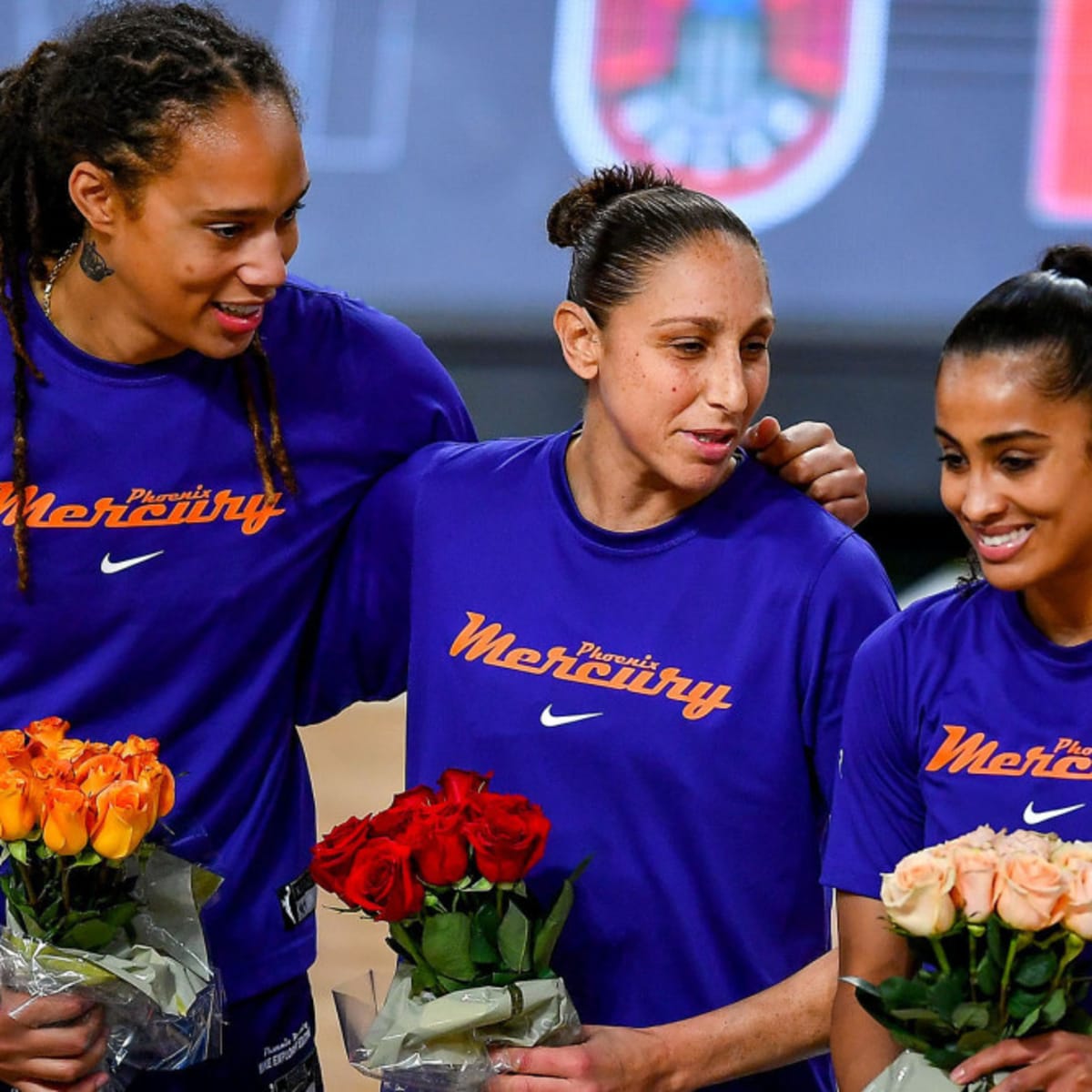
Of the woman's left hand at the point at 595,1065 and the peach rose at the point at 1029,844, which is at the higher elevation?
the peach rose at the point at 1029,844

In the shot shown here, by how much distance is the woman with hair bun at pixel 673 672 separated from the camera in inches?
80.5

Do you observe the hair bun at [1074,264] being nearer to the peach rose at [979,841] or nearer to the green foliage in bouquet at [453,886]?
the peach rose at [979,841]

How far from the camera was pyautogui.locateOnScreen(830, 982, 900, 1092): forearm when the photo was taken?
1.88m

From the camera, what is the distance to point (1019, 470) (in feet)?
6.08

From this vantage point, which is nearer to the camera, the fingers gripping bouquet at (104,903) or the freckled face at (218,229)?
the fingers gripping bouquet at (104,903)

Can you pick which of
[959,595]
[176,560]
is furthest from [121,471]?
[959,595]

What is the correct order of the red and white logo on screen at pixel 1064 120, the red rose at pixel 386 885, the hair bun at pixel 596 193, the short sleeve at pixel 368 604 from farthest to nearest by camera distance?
the red and white logo on screen at pixel 1064 120 → the short sleeve at pixel 368 604 → the hair bun at pixel 596 193 → the red rose at pixel 386 885

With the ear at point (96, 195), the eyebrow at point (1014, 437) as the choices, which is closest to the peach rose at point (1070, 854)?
the eyebrow at point (1014, 437)

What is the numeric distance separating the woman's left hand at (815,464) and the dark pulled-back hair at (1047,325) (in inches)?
9.9

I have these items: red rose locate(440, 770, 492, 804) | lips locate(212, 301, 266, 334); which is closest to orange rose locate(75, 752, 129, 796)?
red rose locate(440, 770, 492, 804)

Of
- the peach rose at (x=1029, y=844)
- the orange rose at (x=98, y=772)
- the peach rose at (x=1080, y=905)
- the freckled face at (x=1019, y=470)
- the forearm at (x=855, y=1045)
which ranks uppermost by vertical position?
the freckled face at (x=1019, y=470)

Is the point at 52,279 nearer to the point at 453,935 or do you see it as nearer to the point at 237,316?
the point at 237,316

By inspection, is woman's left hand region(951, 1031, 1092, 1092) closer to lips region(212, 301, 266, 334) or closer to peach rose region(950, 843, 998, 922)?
peach rose region(950, 843, 998, 922)

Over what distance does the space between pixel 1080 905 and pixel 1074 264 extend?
0.67 meters
